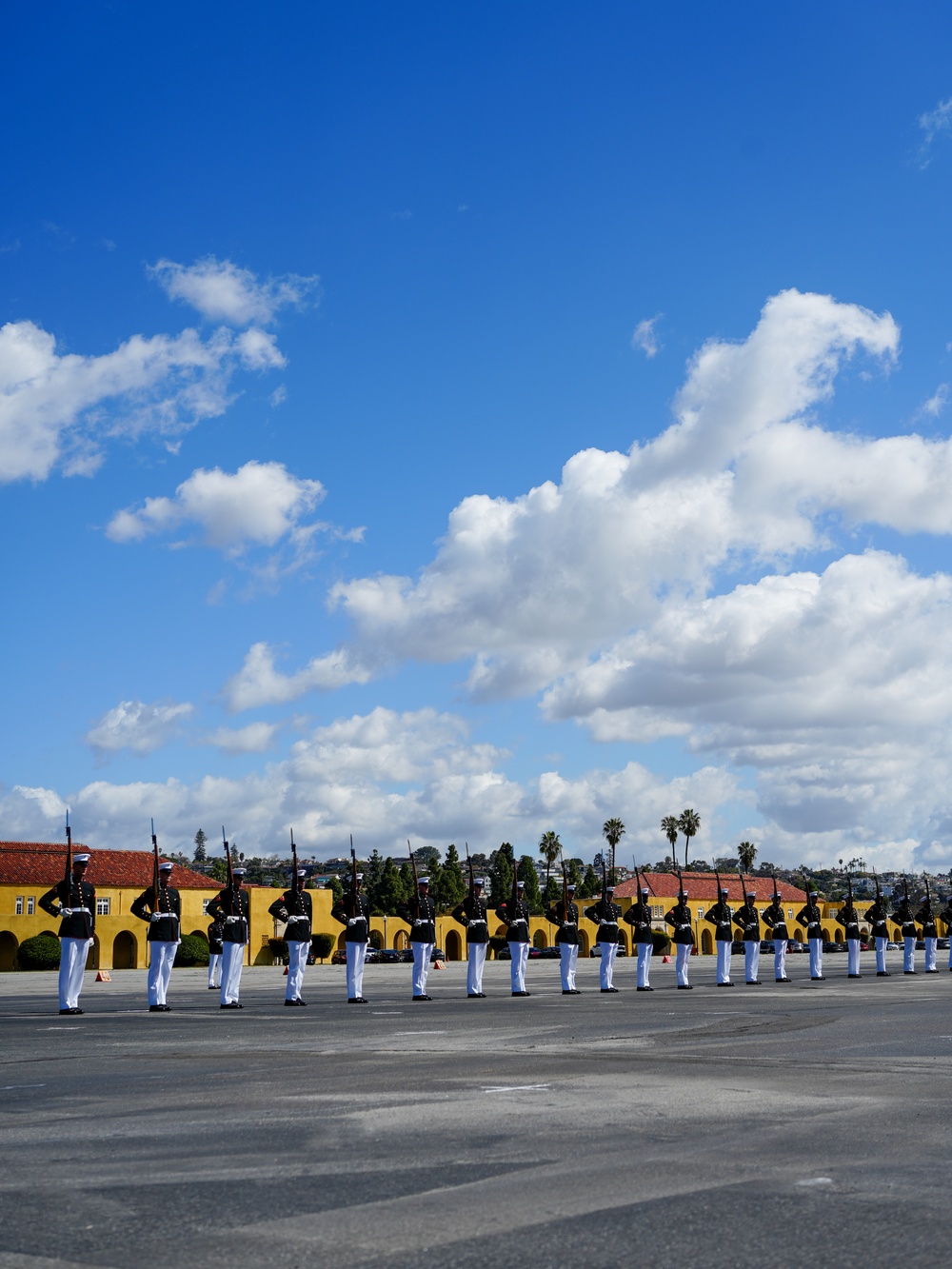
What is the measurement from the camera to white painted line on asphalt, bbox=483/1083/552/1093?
9876 millimetres

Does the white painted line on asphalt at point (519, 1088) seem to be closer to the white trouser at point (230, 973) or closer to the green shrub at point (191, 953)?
the white trouser at point (230, 973)

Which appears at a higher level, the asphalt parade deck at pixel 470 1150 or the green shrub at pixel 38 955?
the asphalt parade deck at pixel 470 1150

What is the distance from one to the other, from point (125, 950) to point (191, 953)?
12.9 meters

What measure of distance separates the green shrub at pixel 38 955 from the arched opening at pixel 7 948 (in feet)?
33.8

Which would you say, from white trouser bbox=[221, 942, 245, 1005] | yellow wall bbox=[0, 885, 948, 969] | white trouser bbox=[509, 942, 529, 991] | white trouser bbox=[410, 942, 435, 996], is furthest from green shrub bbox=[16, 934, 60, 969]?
white trouser bbox=[221, 942, 245, 1005]

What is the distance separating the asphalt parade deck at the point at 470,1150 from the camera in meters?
5.25

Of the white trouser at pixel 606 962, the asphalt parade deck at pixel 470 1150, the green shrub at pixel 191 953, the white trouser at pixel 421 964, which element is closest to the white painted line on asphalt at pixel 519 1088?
the asphalt parade deck at pixel 470 1150

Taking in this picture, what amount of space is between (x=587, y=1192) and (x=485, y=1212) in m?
0.68

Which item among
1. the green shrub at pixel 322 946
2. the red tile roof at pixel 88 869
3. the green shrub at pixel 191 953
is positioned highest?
the red tile roof at pixel 88 869

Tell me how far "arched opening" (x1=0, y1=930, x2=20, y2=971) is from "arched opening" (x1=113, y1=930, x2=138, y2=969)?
19.1ft

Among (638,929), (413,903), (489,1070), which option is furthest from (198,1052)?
(638,929)

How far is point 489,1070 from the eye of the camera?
448 inches

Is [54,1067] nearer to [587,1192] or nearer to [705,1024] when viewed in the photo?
[587,1192]

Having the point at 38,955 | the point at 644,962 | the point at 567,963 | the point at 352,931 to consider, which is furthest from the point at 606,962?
the point at 38,955
